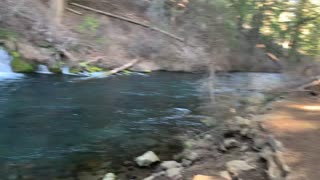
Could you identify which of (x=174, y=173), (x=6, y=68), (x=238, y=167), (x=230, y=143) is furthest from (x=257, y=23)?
(x=6, y=68)

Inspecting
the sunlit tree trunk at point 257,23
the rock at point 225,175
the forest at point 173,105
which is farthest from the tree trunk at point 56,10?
the rock at point 225,175

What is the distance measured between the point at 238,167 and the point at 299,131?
140cm

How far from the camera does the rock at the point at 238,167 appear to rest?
5738mm

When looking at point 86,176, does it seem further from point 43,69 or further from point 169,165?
point 43,69

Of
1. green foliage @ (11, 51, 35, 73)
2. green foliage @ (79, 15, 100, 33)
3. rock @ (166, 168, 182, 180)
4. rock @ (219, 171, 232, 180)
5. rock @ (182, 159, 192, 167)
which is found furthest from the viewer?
green foliage @ (79, 15, 100, 33)

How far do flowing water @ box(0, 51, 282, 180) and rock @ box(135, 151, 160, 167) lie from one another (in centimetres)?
34

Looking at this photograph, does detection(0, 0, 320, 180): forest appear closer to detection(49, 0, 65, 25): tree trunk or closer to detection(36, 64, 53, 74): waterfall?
detection(36, 64, 53, 74): waterfall

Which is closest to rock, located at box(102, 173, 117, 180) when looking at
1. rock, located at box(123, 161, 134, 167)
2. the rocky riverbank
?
the rocky riverbank

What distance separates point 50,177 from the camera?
671 centimetres

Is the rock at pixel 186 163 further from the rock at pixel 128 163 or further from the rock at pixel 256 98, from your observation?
the rock at pixel 256 98

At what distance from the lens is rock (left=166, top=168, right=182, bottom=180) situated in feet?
21.0

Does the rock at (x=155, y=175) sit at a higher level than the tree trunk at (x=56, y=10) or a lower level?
lower

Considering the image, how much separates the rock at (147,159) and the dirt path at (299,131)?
6.48 ft

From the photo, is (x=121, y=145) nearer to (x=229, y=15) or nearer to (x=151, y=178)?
(x=151, y=178)
